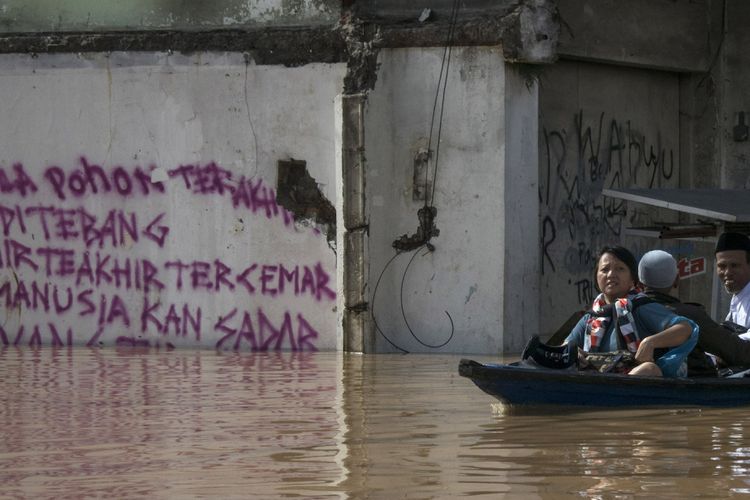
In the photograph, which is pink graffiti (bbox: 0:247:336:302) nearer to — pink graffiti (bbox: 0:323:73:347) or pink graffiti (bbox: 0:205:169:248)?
pink graffiti (bbox: 0:205:169:248)

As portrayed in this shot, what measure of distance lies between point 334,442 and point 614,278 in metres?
2.46

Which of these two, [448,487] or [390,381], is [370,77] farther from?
[448,487]

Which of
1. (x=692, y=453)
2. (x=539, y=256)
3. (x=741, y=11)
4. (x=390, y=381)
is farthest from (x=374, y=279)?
(x=692, y=453)

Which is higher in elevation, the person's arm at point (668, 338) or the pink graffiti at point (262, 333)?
the person's arm at point (668, 338)

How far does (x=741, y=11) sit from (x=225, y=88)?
6.50 metres

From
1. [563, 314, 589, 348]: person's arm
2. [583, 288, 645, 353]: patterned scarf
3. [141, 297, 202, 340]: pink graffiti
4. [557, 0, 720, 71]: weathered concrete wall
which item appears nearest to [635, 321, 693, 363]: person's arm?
[583, 288, 645, 353]: patterned scarf

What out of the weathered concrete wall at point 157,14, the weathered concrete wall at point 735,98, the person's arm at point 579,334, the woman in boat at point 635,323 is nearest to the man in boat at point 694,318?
the woman in boat at point 635,323

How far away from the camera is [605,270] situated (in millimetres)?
10266

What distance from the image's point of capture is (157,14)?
16.9 meters

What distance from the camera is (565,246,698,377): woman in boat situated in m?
10.1

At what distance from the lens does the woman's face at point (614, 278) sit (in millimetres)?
10211

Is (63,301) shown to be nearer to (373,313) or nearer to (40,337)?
(40,337)

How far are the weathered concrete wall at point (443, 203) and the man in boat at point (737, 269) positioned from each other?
4.45 meters

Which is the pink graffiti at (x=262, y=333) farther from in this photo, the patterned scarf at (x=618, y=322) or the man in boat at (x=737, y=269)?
the patterned scarf at (x=618, y=322)
